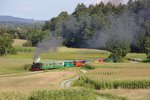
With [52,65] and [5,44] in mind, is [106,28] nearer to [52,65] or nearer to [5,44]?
[5,44]

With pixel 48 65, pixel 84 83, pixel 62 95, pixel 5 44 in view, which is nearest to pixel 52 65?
pixel 48 65

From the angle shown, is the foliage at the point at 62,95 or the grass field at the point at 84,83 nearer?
the foliage at the point at 62,95

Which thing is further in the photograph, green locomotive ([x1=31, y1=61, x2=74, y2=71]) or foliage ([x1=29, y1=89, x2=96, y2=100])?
green locomotive ([x1=31, y1=61, x2=74, y2=71])

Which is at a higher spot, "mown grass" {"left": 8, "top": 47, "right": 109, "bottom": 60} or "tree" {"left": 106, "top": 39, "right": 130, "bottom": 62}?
"tree" {"left": 106, "top": 39, "right": 130, "bottom": 62}

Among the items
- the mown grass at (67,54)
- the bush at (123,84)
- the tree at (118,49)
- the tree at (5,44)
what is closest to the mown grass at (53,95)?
the bush at (123,84)

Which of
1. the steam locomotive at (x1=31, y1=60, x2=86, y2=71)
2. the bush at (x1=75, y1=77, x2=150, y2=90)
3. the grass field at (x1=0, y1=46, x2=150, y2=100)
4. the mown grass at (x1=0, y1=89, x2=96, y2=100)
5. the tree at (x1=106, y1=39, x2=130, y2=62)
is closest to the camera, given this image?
the mown grass at (x1=0, y1=89, x2=96, y2=100)

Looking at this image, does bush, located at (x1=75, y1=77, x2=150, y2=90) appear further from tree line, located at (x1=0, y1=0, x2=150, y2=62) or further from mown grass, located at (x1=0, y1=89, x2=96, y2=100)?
tree line, located at (x1=0, y1=0, x2=150, y2=62)

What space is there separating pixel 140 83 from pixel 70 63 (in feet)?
158

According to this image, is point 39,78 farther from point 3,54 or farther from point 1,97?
point 3,54

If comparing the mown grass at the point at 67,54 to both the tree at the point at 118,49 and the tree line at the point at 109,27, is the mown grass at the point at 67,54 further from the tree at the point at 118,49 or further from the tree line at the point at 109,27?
the tree at the point at 118,49

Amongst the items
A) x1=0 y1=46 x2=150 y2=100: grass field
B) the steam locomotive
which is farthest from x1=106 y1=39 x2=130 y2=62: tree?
x1=0 y1=46 x2=150 y2=100: grass field

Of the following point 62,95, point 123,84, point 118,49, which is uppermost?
point 62,95

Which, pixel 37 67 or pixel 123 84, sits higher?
pixel 123 84

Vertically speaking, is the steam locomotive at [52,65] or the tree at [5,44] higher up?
the tree at [5,44]
